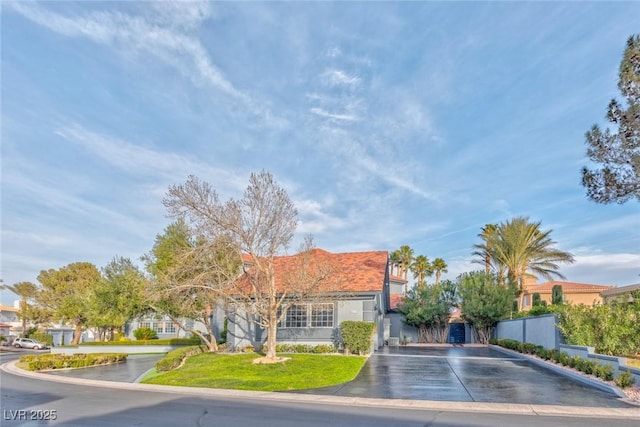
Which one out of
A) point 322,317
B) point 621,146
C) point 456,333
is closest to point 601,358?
point 621,146

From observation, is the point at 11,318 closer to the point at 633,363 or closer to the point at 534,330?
the point at 534,330

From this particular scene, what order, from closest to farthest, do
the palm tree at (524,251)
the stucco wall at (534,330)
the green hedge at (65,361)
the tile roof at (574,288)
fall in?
the stucco wall at (534,330)
the green hedge at (65,361)
the palm tree at (524,251)
the tile roof at (574,288)

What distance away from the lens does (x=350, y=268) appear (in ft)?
86.9

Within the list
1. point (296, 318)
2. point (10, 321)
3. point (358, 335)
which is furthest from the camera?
point (10, 321)

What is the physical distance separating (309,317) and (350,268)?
4284 millimetres

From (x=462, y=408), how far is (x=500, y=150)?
16.2 meters

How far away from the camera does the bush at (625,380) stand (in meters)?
12.1

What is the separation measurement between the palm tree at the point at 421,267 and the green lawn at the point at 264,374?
3400 cm

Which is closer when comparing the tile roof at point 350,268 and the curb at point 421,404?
the curb at point 421,404

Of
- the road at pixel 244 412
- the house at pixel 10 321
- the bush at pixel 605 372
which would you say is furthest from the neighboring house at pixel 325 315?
the house at pixel 10 321

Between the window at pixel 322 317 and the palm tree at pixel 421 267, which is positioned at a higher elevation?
the palm tree at pixel 421 267

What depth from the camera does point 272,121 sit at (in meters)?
23.0

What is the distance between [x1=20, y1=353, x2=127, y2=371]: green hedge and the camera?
69.6ft

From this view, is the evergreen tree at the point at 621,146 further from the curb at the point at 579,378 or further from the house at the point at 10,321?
the house at the point at 10,321
